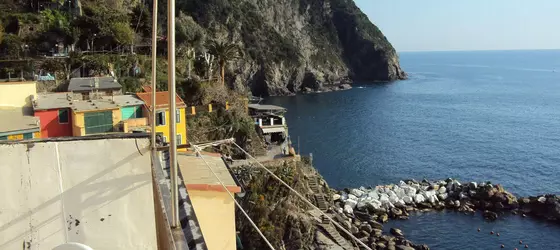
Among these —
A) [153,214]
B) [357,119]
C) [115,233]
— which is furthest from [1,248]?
[357,119]

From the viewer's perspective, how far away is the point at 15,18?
3875cm

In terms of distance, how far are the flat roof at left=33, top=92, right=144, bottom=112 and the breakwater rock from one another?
1689 cm

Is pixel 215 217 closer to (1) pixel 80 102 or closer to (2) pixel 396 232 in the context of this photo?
(1) pixel 80 102

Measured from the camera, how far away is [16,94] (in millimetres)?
22719

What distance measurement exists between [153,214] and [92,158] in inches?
40.6

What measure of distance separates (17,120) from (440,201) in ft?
102

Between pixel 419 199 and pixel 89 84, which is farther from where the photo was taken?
pixel 419 199

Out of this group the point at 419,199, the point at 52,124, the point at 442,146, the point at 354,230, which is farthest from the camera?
the point at 442,146

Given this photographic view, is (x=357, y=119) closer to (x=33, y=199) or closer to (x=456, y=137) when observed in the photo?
(x=456, y=137)

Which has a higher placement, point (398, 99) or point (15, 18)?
point (15, 18)

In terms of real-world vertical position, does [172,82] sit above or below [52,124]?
above

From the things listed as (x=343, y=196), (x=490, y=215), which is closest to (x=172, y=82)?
(x=343, y=196)

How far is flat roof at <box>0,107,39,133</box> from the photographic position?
19.3 meters

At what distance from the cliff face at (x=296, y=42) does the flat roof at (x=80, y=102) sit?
201 ft
